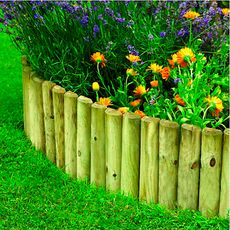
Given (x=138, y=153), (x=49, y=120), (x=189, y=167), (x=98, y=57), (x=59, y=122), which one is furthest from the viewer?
(x=49, y=120)

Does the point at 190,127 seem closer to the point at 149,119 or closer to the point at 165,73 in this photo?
the point at 149,119

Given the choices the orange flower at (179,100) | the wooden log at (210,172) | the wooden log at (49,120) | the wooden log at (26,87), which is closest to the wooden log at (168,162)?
the wooden log at (210,172)

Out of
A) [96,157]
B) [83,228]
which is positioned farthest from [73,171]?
[83,228]

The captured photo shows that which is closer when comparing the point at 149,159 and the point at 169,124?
the point at 169,124

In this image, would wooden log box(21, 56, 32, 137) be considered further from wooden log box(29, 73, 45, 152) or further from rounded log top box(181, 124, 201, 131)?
rounded log top box(181, 124, 201, 131)

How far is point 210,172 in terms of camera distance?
3395 mm

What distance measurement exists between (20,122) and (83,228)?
182 centimetres

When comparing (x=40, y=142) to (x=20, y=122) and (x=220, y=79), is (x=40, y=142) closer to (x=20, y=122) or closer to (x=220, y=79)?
(x=20, y=122)

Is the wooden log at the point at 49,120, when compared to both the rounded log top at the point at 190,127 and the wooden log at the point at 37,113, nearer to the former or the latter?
the wooden log at the point at 37,113

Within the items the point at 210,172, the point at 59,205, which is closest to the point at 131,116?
the point at 210,172

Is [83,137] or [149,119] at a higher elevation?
[149,119]

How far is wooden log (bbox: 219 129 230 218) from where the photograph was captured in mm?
3299

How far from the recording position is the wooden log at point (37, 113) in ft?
14.6

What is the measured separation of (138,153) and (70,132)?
64cm
